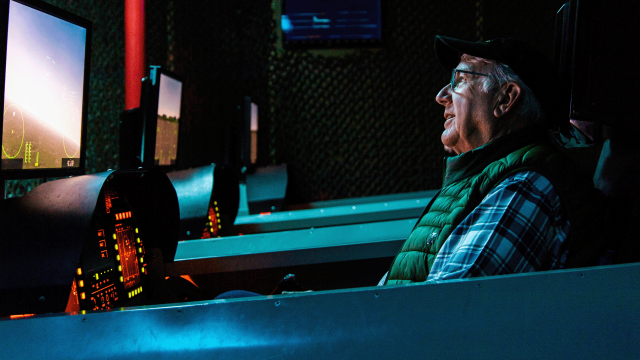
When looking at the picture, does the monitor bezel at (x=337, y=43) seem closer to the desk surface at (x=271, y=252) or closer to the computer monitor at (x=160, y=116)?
the computer monitor at (x=160, y=116)

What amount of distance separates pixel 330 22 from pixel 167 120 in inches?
131

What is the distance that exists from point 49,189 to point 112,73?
184cm

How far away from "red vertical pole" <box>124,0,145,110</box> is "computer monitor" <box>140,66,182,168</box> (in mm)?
768

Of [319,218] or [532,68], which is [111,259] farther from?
[319,218]

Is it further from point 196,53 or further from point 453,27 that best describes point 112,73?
point 453,27

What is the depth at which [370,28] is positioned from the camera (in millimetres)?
4973

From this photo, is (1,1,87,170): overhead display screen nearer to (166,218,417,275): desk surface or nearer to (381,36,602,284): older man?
(166,218,417,275): desk surface

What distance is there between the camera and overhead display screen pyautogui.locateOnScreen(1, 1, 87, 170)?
3.40 feet

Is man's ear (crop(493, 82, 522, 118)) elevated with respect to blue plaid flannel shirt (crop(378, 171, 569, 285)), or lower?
elevated

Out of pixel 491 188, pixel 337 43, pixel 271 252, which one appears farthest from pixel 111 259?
pixel 337 43

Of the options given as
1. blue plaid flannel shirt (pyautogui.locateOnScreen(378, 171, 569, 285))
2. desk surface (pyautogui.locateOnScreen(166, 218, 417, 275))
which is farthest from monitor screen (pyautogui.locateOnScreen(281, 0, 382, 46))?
blue plaid flannel shirt (pyautogui.locateOnScreen(378, 171, 569, 285))

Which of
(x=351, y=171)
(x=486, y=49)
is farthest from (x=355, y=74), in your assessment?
(x=486, y=49)

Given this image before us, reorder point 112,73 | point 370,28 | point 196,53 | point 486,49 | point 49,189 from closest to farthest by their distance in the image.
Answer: point 49,189, point 486,49, point 112,73, point 196,53, point 370,28

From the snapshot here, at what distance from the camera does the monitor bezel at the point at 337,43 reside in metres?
4.99
